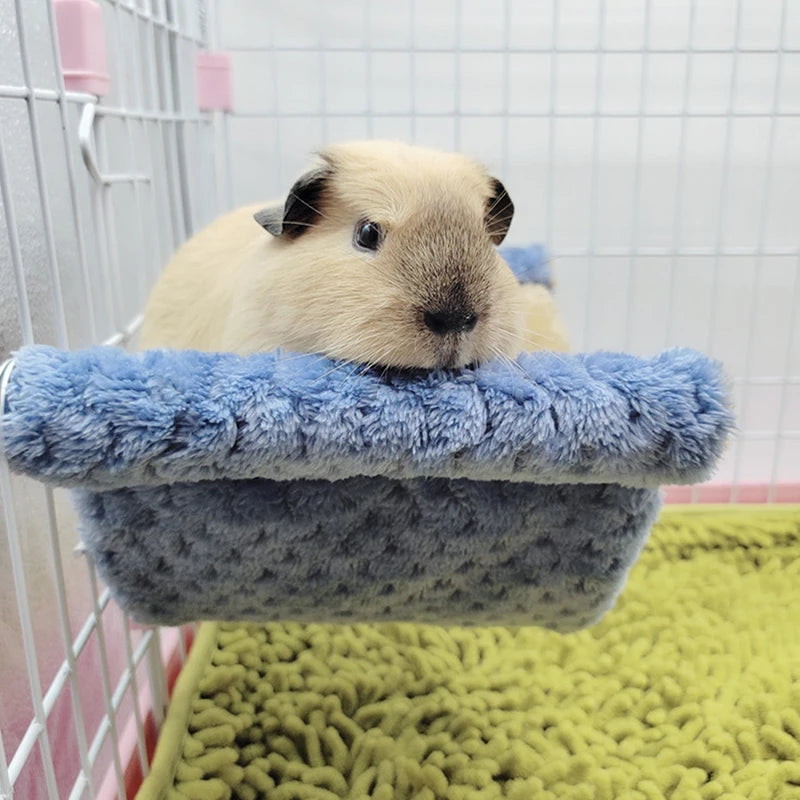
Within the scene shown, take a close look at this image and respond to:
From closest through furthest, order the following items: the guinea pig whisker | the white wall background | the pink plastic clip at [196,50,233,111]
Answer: the guinea pig whisker < the pink plastic clip at [196,50,233,111] < the white wall background

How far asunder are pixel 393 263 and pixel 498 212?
0.88ft

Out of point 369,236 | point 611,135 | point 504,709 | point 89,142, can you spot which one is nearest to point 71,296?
point 89,142

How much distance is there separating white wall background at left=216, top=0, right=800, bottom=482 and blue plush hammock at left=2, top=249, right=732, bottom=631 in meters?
0.90

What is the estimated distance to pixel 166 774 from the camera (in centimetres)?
105

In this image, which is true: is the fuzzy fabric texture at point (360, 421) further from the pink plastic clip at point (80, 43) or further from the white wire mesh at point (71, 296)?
the pink plastic clip at point (80, 43)

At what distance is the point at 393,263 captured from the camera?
2.72 feet

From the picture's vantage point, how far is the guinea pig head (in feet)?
2.60

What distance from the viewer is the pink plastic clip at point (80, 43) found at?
2.94 feet

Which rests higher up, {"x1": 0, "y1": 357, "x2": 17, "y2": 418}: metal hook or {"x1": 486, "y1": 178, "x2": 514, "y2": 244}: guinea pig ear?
{"x1": 486, "y1": 178, "x2": 514, "y2": 244}: guinea pig ear

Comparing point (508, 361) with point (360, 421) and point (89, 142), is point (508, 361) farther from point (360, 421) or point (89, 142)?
point (89, 142)

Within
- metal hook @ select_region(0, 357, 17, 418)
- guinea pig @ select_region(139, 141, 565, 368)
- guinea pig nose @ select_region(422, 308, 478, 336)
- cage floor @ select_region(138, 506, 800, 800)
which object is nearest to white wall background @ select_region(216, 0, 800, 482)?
cage floor @ select_region(138, 506, 800, 800)

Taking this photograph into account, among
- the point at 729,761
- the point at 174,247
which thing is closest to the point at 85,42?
the point at 174,247

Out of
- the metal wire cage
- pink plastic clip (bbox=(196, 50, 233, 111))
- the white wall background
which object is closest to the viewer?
the metal wire cage

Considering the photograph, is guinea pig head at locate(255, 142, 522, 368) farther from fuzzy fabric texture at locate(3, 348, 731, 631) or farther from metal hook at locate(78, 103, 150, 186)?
metal hook at locate(78, 103, 150, 186)
